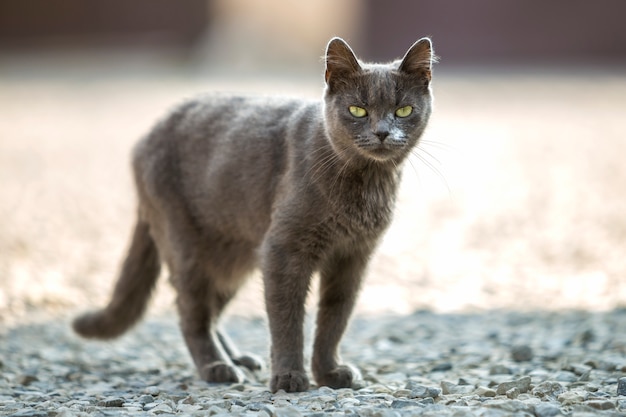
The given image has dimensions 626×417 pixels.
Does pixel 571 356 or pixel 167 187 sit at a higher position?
pixel 167 187

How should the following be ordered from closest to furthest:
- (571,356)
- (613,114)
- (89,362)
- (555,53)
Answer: (571,356), (89,362), (613,114), (555,53)

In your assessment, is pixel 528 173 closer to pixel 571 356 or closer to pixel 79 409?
pixel 571 356

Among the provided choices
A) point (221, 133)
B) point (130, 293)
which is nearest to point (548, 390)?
point (221, 133)

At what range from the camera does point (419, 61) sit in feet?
11.1

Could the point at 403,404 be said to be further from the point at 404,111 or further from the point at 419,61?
the point at 419,61

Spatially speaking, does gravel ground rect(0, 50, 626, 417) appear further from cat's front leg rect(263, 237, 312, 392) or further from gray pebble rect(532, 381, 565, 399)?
cat's front leg rect(263, 237, 312, 392)

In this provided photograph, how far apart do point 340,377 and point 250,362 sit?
605mm

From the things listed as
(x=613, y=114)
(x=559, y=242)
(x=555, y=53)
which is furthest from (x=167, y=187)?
(x=555, y=53)

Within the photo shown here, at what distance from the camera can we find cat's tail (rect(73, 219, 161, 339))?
3.98m

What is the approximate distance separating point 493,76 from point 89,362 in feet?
42.6

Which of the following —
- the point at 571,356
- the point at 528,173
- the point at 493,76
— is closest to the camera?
the point at 571,356

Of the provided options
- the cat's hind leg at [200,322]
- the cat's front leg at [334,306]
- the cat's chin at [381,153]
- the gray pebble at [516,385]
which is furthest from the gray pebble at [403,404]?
the cat's hind leg at [200,322]

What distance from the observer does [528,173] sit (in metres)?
8.38

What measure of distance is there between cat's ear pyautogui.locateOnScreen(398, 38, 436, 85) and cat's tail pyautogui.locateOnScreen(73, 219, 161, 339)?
138cm
